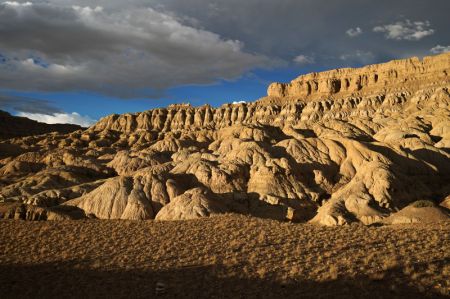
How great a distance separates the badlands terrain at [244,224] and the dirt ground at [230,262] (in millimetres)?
76

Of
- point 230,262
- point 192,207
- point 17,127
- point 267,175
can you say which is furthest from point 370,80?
point 230,262

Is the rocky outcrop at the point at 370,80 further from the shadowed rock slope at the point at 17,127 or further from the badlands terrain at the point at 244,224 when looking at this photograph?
the shadowed rock slope at the point at 17,127

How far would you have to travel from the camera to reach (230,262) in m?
17.4

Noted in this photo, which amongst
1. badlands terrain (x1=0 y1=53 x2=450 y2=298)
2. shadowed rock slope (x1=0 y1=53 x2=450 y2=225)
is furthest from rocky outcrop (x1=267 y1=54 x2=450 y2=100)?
badlands terrain (x1=0 y1=53 x2=450 y2=298)

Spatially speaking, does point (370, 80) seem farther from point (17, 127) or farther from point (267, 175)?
point (17, 127)

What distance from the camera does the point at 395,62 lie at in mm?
158125

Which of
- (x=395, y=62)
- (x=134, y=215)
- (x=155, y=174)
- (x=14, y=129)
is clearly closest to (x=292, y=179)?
(x=155, y=174)

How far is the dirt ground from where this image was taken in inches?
554

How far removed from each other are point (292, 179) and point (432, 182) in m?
20.1

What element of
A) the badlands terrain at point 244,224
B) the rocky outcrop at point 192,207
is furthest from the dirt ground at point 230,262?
the rocky outcrop at point 192,207

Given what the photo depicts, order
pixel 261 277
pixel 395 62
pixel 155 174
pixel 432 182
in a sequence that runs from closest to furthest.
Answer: pixel 261 277 → pixel 155 174 → pixel 432 182 → pixel 395 62

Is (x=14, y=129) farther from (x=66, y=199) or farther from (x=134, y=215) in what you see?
(x=134, y=215)

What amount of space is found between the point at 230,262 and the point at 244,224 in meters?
7.23

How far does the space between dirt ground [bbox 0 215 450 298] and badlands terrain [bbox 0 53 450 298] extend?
0.08 metres
